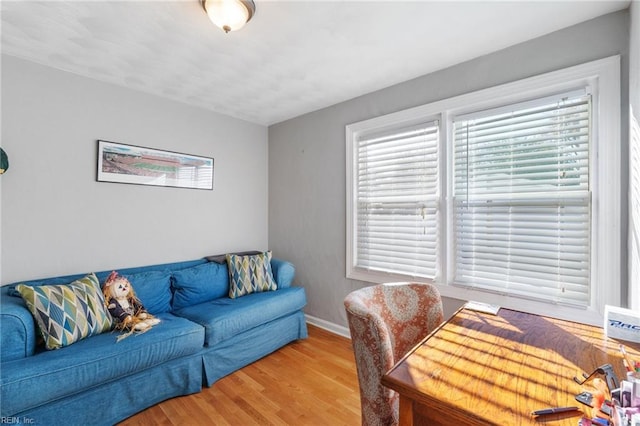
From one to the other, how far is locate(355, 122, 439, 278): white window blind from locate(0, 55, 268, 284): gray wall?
1698mm

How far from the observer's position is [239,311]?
95.3 inches

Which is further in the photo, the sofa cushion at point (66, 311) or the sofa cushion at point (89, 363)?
the sofa cushion at point (66, 311)

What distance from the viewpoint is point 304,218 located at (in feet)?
11.3

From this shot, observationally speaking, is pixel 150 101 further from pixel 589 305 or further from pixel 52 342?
pixel 589 305

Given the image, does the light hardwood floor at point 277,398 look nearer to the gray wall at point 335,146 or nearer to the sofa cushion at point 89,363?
the sofa cushion at point 89,363

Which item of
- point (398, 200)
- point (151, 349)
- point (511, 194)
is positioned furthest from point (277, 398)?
point (511, 194)

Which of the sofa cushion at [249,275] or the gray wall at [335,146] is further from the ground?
the gray wall at [335,146]

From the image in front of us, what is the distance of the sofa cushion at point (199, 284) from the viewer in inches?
103

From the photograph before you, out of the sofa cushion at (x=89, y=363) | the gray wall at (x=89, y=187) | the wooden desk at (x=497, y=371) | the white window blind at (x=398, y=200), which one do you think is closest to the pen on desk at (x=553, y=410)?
the wooden desk at (x=497, y=371)

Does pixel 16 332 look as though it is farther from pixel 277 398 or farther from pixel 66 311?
pixel 277 398

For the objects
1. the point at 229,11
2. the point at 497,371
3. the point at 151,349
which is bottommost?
the point at 151,349

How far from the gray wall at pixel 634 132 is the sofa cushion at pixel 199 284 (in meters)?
2.98

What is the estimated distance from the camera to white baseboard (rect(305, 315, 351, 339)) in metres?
3.06

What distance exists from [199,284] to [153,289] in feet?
1.25
